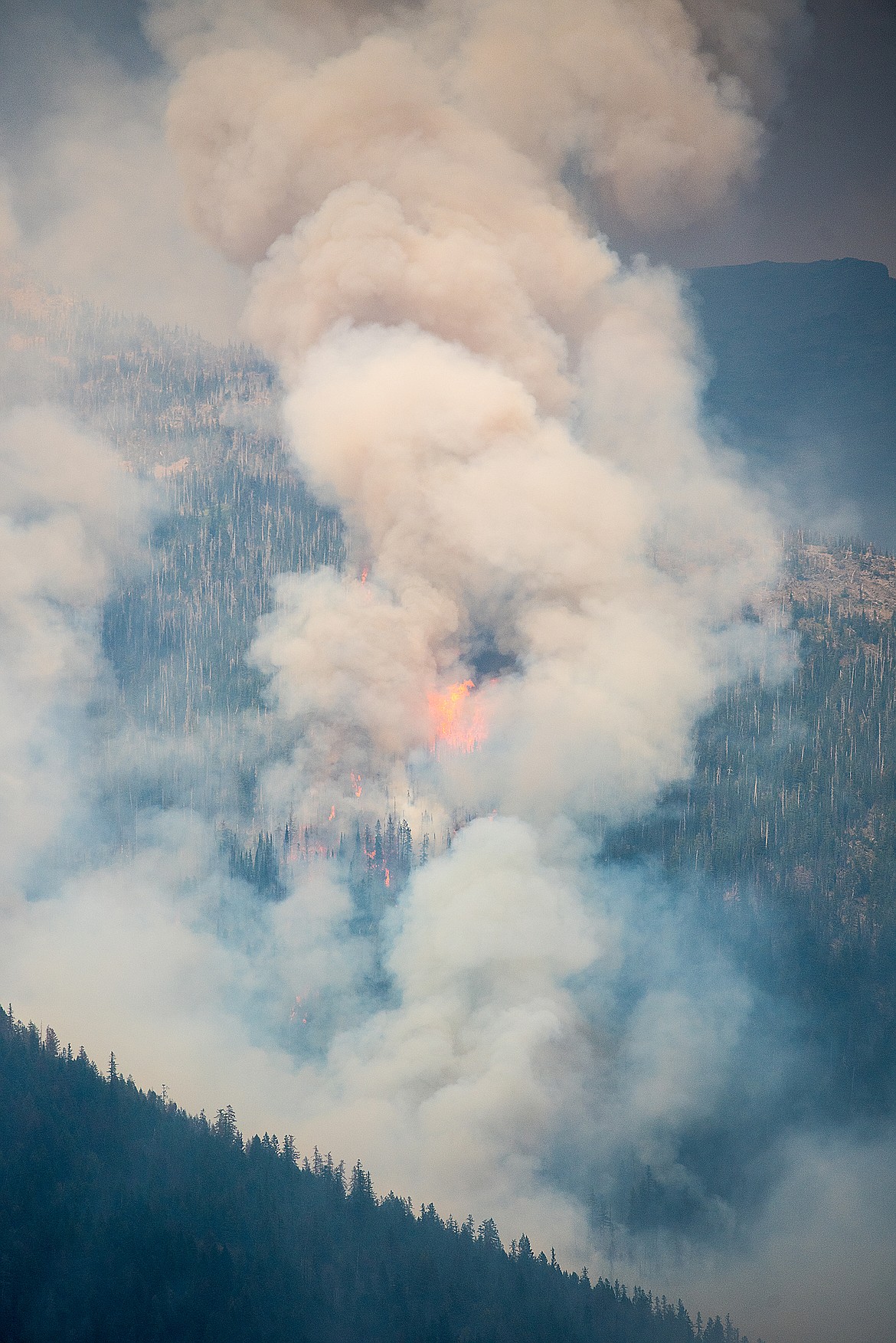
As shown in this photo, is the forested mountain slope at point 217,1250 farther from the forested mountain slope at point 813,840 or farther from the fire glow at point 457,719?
the forested mountain slope at point 813,840

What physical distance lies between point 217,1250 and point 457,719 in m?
67.9

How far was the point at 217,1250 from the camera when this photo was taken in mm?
84125

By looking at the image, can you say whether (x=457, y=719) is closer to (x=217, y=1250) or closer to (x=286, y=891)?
(x=286, y=891)

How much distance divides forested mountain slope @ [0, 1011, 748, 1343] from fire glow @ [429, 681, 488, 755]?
51.6 meters

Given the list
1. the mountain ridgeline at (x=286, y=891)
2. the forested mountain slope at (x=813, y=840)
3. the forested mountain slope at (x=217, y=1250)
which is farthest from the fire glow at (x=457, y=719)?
the forested mountain slope at (x=217, y=1250)

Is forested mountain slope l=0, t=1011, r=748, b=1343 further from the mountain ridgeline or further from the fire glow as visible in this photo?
the fire glow

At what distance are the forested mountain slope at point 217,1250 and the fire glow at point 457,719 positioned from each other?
51.6m

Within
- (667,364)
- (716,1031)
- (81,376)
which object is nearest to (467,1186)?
(716,1031)

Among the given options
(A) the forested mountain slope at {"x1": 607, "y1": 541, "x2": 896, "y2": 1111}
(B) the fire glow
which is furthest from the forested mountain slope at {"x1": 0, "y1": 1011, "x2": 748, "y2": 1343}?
(A) the forested mountain slope at {"x1": 607, "y1": 541, "x2": 896, "y2": 1111}

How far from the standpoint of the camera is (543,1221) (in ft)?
359

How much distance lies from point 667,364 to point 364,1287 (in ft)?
449

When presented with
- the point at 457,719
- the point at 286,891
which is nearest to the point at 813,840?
the point at 457,719

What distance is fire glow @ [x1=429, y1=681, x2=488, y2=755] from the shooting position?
13800cm

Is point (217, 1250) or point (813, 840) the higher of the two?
point (813, 840)
